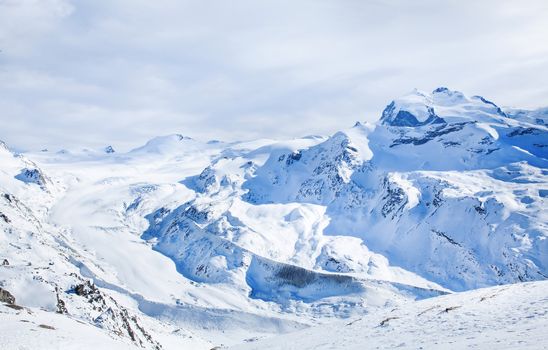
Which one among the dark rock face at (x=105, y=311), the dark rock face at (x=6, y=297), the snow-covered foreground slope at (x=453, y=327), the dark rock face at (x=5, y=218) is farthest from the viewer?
the dark rock face at (x=5, y=218)

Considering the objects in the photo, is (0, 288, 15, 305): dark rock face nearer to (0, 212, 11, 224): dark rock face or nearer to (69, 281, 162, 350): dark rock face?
(69, 281, 162, 350): dark rock face

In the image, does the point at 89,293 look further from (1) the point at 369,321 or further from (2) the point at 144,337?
(1) the point at 369,321

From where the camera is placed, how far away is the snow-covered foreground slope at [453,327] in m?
30.8

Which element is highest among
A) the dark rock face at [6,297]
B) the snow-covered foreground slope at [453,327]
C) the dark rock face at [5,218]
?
the snow-covered foreground slope at [453,327]

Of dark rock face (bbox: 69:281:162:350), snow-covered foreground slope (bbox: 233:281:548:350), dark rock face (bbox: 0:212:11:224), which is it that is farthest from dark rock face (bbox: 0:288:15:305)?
dark rock face (bbox: 0:212:11:224)

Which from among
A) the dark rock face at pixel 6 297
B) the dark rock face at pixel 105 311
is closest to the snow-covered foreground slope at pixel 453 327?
the dark rock face at pixel 6 297

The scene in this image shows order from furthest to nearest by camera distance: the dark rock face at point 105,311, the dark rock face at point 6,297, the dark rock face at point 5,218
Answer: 1. the dark rock face at point 5,218
2. the dark rock face at point 105,311
3. the dark rock face at point 6,297

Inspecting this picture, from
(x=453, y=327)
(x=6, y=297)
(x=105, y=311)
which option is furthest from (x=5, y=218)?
(x=453, y=327)

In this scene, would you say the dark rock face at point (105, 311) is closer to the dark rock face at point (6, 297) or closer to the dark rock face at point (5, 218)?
the dark rock face at point (6, 297)

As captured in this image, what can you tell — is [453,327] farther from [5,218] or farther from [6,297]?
[5,218]

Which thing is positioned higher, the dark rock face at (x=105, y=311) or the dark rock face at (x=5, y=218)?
the dark rock face at (x=105, y=311)

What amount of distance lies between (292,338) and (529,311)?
19.9 metres

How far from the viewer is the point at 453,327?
35.9 meters

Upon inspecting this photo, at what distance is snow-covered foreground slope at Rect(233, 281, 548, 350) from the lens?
101 feet
